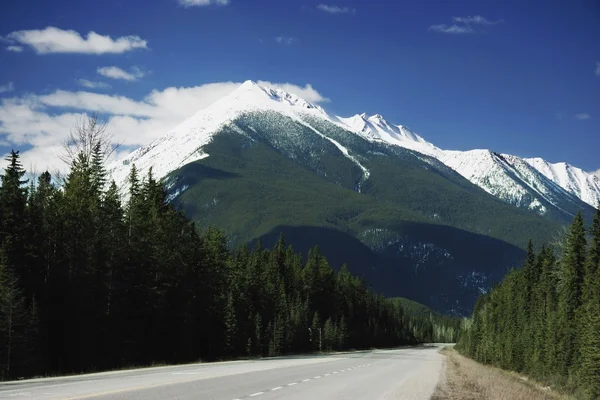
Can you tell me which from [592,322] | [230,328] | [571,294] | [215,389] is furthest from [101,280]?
[571,294]

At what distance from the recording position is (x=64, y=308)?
38594mm

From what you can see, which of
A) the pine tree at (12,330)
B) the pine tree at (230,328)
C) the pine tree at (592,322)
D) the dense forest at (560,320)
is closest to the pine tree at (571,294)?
the dense forest at (560,320)

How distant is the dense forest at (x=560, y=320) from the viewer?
156 ft

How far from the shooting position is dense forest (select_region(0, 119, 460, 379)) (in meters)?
36.5

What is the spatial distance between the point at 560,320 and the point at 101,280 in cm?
3971

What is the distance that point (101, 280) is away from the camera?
41.4 m

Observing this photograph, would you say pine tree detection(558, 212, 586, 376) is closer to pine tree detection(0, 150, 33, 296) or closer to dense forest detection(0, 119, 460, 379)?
dense forest detection(0, 119, 460, 379)

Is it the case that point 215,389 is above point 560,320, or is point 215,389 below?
below

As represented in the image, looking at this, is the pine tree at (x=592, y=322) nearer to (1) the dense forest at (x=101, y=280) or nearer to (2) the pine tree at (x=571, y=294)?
(2) the pine tree at (x=571, y=294)

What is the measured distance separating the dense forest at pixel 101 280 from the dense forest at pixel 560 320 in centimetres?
2717

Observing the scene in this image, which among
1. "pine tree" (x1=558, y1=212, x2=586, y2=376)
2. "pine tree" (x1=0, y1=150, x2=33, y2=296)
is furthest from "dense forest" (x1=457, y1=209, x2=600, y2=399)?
"pine tree" (x1=0, y1=150, x2=33, y2=296)

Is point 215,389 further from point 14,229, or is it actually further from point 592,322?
point 592,322

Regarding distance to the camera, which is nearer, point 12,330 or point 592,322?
point 12,330

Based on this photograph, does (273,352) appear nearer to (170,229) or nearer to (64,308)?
(170,229)
